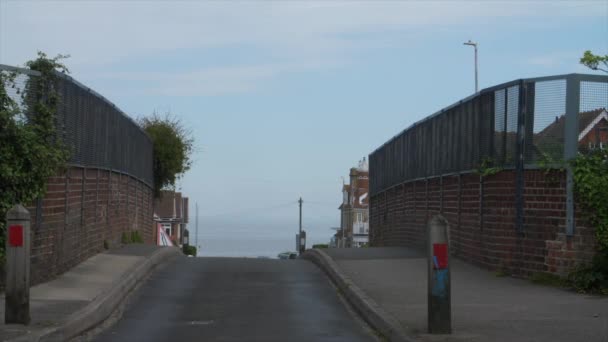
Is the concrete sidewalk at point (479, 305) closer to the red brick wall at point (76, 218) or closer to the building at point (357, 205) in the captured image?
the red brick wall at point (76, 218)

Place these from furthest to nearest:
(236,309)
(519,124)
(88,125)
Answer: (88,125)
(519,124)
(236,309)

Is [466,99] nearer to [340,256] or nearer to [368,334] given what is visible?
[340,256]

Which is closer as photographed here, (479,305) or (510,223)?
(479,305)

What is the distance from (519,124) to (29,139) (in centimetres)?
741

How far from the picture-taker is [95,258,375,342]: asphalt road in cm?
1070

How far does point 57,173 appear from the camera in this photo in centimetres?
1459

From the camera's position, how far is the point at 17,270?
9.80 metres

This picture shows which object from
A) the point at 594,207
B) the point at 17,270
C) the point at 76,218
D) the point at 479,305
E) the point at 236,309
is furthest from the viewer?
the point at 76,218

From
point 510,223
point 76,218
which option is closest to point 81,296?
point 76,218

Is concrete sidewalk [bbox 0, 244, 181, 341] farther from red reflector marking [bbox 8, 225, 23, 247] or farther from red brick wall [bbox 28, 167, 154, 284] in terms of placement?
red reflector marking [bbox 8, 225, 23, 247]

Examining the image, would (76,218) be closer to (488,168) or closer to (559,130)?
(488,168)

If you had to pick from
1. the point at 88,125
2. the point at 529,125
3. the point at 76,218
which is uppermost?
the point at 88,125

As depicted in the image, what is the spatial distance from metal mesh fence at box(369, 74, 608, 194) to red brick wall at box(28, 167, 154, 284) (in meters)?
7.06

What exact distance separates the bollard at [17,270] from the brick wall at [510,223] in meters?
7.69
